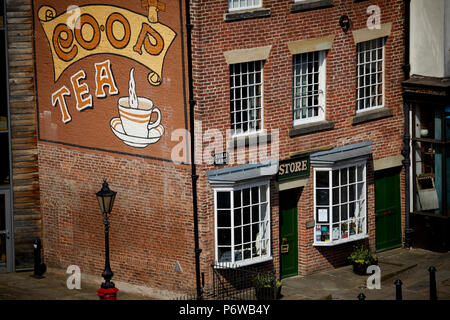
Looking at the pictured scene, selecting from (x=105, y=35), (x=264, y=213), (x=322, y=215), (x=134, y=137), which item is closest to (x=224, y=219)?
(x=264, y=213)

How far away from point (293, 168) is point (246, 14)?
4461mm

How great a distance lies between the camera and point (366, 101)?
30.3m

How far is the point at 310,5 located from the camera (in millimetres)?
27953

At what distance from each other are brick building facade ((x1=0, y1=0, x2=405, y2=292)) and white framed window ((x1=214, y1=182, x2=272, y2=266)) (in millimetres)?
36

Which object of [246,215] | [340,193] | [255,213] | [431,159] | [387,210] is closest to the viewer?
[246,215]

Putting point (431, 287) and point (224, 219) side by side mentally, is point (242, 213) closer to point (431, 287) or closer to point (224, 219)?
point (224, 219)

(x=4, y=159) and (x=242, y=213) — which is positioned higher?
(x=4, y=159)

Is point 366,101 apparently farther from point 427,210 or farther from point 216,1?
point 216,1

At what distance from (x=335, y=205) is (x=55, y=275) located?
320 inches

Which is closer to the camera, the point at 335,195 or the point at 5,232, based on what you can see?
the point at 335,195

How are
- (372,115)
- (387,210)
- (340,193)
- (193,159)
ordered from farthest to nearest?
(387,210)
(372,115)
(340,193)
(193,159)

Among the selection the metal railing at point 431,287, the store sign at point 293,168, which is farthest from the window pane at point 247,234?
the metal railing at point 431,287

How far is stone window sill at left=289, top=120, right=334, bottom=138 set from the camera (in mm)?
28391

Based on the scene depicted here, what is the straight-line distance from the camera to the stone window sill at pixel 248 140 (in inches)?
1072
